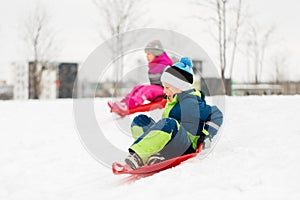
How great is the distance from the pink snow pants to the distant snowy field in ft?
1.35

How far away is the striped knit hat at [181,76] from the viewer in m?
3.20

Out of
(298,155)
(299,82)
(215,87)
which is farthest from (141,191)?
(299,82)

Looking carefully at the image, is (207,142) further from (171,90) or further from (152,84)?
(152,84)

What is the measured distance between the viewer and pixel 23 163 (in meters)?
3.99

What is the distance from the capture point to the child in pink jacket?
5.75 metres

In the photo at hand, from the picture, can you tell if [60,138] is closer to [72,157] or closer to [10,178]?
[72,157]

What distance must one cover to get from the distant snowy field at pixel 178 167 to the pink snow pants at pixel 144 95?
0.41 m

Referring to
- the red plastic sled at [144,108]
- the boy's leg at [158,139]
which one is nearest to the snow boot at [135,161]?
the boy's leg at [158,139]

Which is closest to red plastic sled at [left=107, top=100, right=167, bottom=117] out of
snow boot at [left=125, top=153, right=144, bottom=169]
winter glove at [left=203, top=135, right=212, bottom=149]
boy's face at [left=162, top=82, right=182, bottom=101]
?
boy's face at [left=162, top=82, right=182, bottom=101]

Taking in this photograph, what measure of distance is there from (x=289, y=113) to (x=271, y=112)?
0.38 m

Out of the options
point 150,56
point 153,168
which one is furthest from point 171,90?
point 150,56

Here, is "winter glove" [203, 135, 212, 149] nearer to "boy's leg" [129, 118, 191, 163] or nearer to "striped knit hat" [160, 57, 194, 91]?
"boy's leg" [129, 118, 191, 163]

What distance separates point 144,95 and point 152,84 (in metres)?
0.22

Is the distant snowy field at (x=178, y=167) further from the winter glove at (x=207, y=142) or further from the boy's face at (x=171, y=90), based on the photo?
the boy's face at (x=171, y=90)
